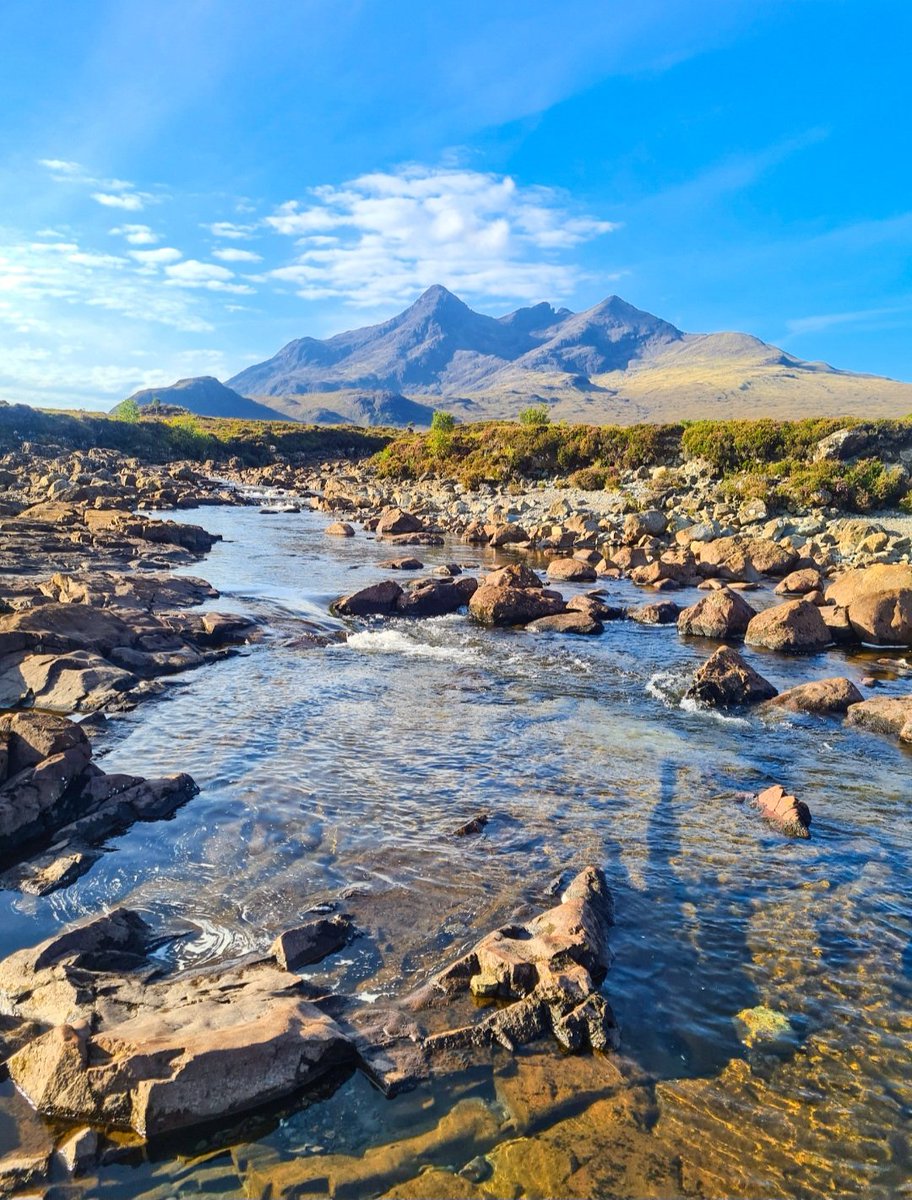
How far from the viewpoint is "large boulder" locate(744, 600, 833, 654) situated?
19188 mm

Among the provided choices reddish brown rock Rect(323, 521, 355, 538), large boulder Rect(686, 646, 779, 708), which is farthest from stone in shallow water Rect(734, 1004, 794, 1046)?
reddish brown rock Rect(323, 521, 355, 538)

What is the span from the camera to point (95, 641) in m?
16.0

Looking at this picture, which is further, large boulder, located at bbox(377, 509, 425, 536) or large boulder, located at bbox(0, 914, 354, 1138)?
large boulder, located at bbox(377, 509, 425, 536)

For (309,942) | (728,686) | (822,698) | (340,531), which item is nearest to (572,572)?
(728,686)

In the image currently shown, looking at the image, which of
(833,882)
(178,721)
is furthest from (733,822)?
(178,721)

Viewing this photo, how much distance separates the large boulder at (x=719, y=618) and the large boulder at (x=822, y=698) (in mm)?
5924

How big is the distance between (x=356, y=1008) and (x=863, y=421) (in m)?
54.3

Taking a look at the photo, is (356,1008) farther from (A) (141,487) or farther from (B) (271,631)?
(A) (141,487)

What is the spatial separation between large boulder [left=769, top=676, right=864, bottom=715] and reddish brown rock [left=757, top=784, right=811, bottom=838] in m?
4.65

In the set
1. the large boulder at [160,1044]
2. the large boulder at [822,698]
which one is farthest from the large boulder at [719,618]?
the large boulder at [160,1044]

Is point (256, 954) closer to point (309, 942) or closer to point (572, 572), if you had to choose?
point (309, 942)

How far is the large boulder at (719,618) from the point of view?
20.7 meters

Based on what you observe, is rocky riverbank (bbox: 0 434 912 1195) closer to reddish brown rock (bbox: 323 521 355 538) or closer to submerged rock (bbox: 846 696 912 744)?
submerged rock (bbox: 846 696 912 744)

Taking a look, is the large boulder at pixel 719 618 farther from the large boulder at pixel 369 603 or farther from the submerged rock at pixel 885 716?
the large boulder at pixel 369 603
